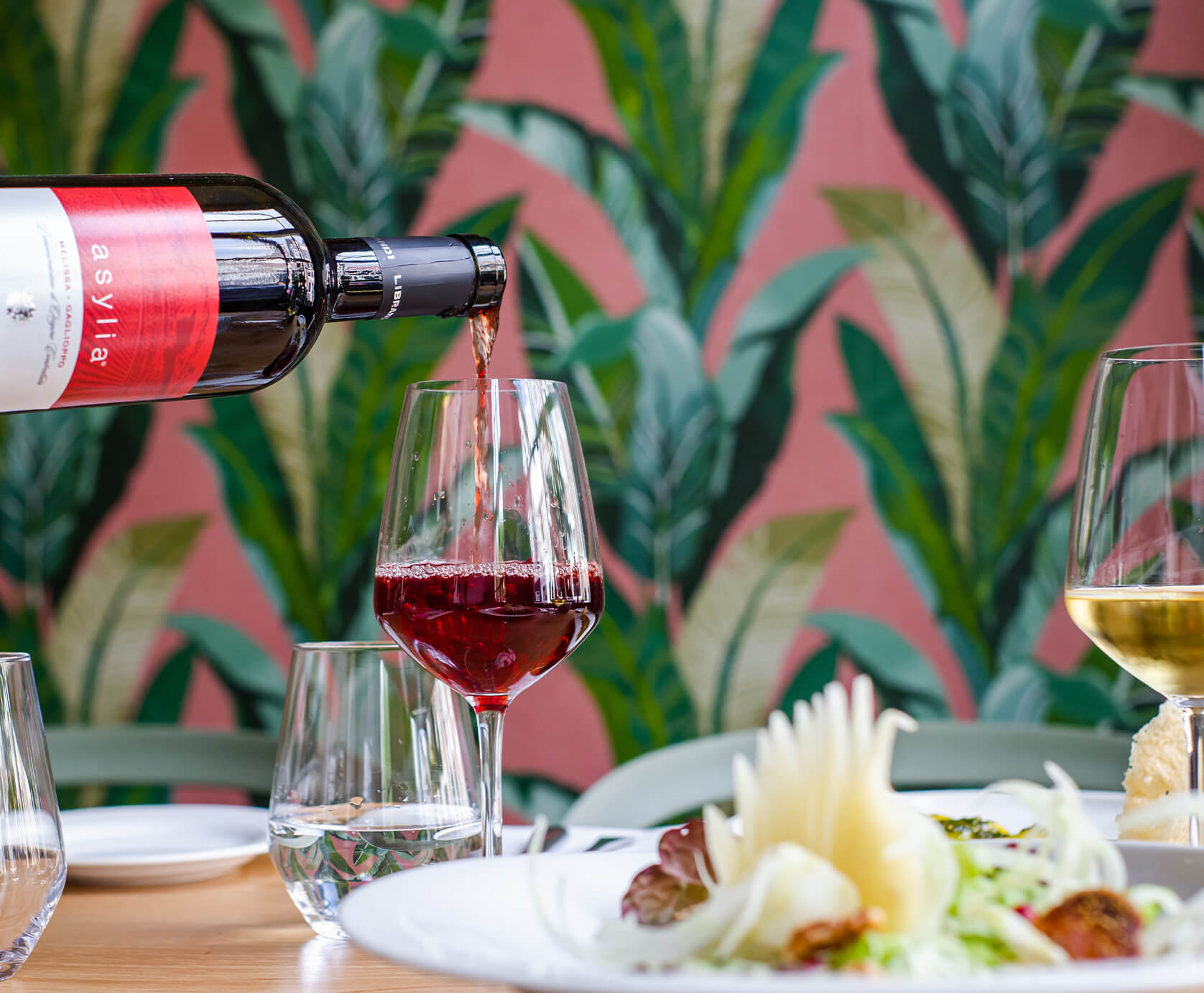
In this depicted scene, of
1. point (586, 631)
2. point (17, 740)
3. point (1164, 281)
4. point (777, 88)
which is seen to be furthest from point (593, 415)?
point (17, 740)

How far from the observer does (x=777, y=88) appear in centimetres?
245

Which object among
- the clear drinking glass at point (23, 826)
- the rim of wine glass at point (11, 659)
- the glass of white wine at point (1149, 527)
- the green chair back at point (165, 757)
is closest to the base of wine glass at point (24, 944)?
the clear drinking glass at point (23, 826)

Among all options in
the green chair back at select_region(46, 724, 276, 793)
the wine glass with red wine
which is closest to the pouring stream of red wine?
the wine glass with red wine

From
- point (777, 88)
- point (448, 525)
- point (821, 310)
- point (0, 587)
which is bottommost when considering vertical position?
point (0, 587)

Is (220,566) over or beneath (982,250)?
beneath

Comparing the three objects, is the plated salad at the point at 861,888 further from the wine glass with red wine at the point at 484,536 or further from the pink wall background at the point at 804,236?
the pink wall background at the point at 804,236

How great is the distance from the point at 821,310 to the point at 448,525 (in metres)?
1.82

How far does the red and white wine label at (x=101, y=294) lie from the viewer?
2.20ft

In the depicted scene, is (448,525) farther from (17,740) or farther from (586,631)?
(17,740)

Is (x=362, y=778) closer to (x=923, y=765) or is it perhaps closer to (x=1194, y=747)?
(x=1194, y=747)

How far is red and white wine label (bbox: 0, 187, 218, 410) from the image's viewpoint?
670mm

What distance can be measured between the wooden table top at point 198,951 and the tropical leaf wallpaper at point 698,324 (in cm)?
163

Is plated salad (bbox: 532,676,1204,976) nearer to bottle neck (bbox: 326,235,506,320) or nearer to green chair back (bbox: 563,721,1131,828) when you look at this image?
bottle neck (bbox: 326,235,506,320)

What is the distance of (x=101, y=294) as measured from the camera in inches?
27.3
